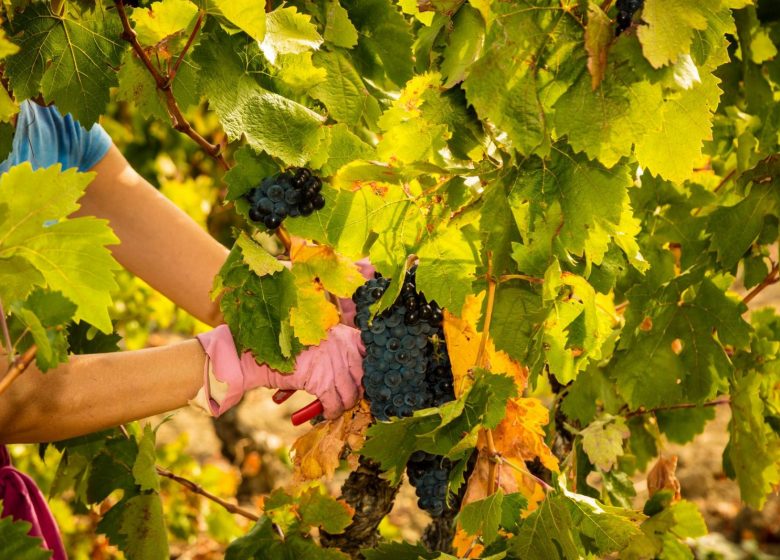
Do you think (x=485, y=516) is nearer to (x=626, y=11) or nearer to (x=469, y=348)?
(x=469, y=348)

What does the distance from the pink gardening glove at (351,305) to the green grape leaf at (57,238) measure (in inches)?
25.6

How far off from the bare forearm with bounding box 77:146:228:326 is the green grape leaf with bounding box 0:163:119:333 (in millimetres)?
955

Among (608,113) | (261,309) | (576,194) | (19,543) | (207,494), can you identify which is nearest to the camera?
(19,543)

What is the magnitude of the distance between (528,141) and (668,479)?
1.05 m

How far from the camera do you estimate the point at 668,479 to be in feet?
6.17

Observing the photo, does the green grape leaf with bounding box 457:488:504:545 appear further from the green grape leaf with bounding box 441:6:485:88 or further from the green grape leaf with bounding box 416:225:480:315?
the green grape leaf with bounding box 441:6:485:88

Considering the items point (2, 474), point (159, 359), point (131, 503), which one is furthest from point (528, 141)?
point (2, 474)

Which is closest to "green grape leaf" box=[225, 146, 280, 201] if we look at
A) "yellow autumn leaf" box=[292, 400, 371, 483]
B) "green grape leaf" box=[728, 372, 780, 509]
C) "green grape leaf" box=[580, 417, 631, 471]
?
"yellow autumn leaf" box=[292, 400, 371, 483]

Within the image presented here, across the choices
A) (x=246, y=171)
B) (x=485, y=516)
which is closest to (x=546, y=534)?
(x=485, y=516)

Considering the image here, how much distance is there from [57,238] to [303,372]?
60 centimetres

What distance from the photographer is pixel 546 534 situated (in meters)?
1.24

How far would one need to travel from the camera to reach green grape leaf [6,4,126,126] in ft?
4.56

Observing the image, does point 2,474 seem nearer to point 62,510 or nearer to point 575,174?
point 575,174

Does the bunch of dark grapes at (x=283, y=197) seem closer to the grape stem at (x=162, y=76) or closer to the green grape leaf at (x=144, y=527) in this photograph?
the grape stem at (x=162, y=76)
